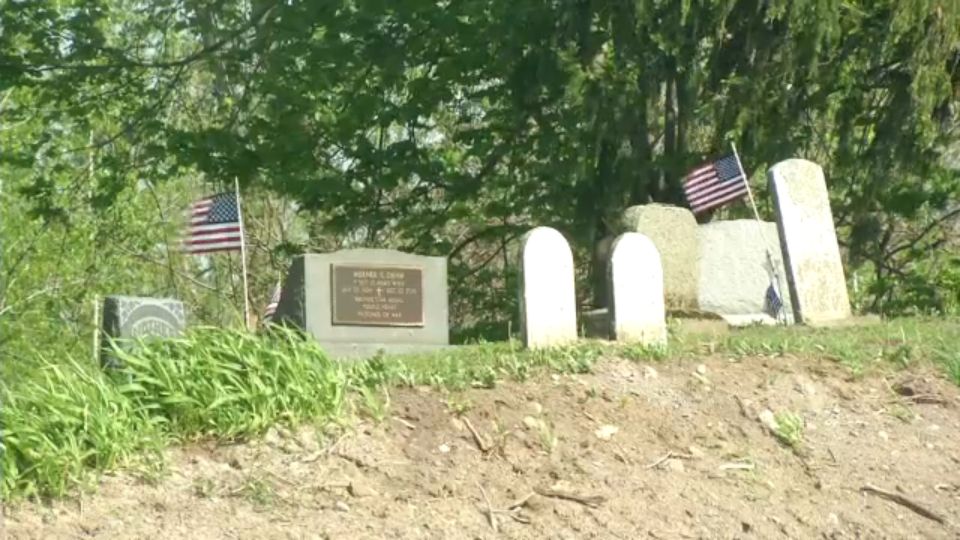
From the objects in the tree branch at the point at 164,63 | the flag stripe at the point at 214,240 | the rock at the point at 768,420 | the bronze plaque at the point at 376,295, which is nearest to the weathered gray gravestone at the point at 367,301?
the bronze plaque at the point at 376,295

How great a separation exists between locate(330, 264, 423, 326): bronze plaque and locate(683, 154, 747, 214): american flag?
3.54 m

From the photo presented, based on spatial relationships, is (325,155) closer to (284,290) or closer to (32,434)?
(284,290)

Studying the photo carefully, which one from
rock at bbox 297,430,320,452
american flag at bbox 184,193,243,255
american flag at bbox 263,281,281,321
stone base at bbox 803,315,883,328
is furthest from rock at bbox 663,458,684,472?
american flag at bbox 263,281,281,321

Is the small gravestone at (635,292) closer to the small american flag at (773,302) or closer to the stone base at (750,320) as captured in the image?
the stone base at (750,320)

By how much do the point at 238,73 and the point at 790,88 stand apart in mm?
6916

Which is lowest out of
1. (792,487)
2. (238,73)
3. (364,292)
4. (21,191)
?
(792,487)

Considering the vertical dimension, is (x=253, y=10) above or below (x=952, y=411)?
above

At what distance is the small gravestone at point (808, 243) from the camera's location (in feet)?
42.8

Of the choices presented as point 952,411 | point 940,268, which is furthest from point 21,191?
point 952,411

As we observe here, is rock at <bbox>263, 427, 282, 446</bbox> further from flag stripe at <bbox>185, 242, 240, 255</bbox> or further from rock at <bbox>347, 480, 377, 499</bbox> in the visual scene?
flag stripe at <bbox>185, 242, 240, 255</bbox>

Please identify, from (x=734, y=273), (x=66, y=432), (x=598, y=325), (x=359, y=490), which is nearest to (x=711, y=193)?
(x=734, y=273)

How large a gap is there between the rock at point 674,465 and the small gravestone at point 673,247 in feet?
16.9

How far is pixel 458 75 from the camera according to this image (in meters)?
19.3

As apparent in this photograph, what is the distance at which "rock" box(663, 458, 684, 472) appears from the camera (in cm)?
858
